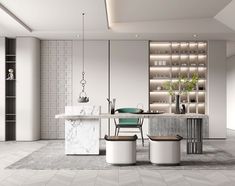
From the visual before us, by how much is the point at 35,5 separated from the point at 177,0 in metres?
2.96

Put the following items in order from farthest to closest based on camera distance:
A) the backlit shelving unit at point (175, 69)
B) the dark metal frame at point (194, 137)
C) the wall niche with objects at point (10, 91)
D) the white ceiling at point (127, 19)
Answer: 1. the backlit shelving unit at point (175, 69)
2. the wall niche with objects at point (10, 91)
3. the dark metal frame at point (194, 137)
4. the white ceiling at point (127, 19)

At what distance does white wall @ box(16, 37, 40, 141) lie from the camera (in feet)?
31.0

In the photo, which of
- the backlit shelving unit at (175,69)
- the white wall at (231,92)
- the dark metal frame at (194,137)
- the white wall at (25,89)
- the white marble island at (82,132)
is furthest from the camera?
the white wall at (231,92)

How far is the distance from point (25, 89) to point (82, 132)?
3218mm

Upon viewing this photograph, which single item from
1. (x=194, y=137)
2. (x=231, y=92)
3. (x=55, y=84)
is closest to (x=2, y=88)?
(x=55, y=84)

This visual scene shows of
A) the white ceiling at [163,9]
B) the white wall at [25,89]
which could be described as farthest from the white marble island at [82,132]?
the white wall at [25,89]

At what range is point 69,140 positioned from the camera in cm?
697

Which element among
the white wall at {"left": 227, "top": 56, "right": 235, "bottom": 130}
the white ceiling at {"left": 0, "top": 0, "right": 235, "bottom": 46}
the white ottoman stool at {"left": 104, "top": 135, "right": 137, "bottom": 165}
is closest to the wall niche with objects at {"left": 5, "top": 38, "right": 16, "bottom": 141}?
the white ceiling at {"left": 0, "top": 0, "right": 235, "bottom": 46}

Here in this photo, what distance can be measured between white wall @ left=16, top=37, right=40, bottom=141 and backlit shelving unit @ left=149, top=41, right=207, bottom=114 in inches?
130

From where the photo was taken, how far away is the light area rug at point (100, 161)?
584 cm

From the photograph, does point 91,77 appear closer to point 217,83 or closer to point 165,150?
point 217,83

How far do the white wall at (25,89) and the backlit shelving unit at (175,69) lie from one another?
3310 mm

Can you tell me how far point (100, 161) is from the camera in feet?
20.9

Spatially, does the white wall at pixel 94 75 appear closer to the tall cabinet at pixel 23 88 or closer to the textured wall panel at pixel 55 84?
the textured wall panel at pixel 55 84
